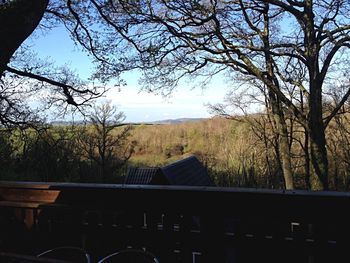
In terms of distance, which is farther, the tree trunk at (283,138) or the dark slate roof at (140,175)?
the tree trunk at (283,138)

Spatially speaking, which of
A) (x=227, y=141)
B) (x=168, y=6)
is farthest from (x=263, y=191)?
(x=227, y=141)

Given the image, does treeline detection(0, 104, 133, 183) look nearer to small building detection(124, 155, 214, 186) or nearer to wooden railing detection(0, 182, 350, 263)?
small building detection(124, 155, 214, 186)

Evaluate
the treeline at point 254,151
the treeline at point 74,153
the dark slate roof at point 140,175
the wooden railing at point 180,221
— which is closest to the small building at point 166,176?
the dark slate roof at point 140,175

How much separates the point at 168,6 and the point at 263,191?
9.14 m

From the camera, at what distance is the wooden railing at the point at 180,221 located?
6.28 ft

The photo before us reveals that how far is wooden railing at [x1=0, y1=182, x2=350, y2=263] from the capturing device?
6.28ft

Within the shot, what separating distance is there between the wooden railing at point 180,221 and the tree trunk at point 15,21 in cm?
113

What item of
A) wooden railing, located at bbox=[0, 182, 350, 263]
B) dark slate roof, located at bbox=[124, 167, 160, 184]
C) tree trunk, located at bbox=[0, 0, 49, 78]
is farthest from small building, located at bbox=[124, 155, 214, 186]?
tree trunk, located at bbox=[0, 0, 49, 78]

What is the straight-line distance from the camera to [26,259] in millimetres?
1980

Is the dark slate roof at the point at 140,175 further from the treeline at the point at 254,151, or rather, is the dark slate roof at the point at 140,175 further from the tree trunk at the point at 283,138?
the tree trunk at the point at 283,138

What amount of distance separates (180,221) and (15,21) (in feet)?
6.94

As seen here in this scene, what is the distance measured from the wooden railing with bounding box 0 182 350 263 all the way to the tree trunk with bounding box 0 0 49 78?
3.71 ft

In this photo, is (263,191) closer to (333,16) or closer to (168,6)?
(168,6)

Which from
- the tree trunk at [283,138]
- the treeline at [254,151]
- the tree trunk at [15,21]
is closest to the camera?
the tree trunk at [15,21]
